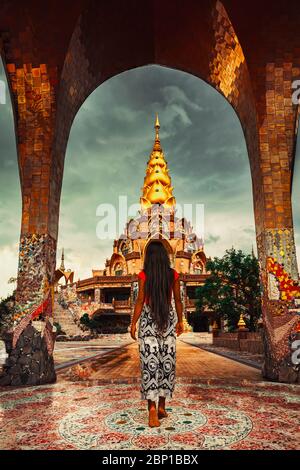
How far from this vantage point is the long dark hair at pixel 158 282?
3.32 m

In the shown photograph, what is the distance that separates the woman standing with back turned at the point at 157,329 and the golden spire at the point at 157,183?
39.1 metres

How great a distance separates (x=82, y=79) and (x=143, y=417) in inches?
262

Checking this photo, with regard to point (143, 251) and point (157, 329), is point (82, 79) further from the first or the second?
point (143, 251)

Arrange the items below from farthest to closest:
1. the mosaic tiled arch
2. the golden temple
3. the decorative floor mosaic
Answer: the golden temple, the mosaic tiled arch, the decorative floor mosaic

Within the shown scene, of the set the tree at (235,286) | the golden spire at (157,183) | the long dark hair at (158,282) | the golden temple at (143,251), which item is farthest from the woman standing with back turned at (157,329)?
the golden spire at (157,183)

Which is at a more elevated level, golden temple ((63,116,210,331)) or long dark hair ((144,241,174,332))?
golden temple ((63,116,210,331))

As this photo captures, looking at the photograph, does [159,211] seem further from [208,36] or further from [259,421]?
[259,421]

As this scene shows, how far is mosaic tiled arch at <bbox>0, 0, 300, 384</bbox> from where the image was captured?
6.05 m

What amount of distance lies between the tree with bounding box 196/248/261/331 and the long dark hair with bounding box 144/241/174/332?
1207cm

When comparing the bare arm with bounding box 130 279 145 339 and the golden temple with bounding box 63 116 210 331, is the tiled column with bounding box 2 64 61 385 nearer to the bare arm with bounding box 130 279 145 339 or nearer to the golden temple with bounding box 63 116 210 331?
the bare arm with bounding box 130 279 145 339

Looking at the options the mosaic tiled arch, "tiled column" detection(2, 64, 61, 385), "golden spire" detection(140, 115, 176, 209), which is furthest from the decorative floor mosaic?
"golden spire" detection(140, 115, 176, 209)

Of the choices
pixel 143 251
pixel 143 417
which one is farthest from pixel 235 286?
pixel 143 251

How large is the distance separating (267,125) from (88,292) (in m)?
35.1

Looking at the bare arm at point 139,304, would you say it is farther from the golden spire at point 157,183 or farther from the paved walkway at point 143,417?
Result: the golden spire at point 157,183
